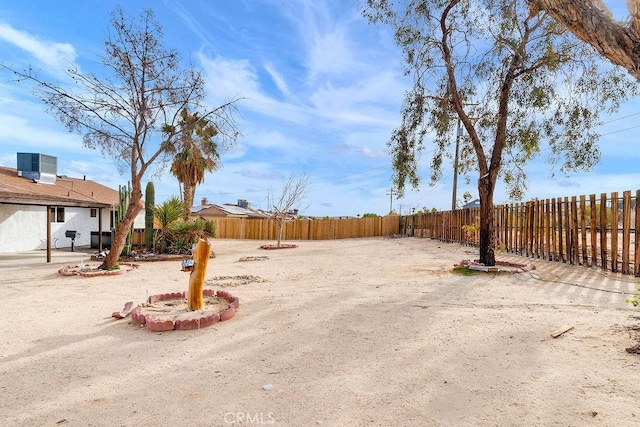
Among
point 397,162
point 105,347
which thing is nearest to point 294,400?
point 105,347

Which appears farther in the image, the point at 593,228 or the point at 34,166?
the point at 34,166

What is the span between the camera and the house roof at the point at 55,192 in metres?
12.1

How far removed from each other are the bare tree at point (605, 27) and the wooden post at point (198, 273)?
16.7 feet

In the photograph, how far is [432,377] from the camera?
10.5 feet

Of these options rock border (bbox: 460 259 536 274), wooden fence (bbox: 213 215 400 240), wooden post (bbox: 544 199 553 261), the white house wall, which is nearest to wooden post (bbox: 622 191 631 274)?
rock border (bbox: 460 259 536 274)

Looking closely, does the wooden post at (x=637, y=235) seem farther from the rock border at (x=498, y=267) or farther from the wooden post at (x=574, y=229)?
the rock border at (x=498, y=267)

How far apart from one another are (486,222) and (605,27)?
5.74m

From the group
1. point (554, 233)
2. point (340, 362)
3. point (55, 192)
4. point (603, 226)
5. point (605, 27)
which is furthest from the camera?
point (55, 192)

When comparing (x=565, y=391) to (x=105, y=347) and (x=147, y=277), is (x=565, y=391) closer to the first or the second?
(x=105, y=347)

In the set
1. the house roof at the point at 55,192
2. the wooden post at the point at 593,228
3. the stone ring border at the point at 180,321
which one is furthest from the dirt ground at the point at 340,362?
the house roof at the point at 55,192

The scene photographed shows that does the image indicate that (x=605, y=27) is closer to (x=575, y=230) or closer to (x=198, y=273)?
(x=198, y=273)

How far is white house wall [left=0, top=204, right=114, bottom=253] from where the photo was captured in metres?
15.5

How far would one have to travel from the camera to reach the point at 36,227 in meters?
17.1

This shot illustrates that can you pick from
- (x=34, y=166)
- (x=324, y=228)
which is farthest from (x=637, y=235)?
(x=34, y=166)
